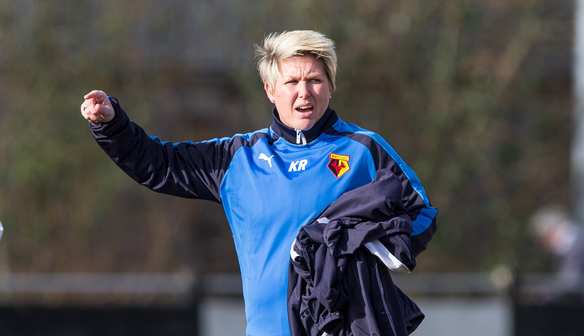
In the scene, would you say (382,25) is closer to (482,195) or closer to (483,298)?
(482,195)

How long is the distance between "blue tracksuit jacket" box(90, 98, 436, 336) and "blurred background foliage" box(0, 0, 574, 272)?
487 cm

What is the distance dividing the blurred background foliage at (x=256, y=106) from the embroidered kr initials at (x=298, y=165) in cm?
496

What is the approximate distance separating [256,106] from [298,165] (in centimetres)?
516

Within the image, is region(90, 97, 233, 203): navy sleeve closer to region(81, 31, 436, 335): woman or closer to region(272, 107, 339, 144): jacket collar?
region(81, 31, 436, 335): woman

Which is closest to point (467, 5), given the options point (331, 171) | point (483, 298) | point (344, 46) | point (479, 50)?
point (479, 50)

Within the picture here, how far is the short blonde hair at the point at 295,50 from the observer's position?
2.12 m

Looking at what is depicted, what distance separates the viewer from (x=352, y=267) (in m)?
1.96

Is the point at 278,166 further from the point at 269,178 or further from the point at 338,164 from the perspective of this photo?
the point at 338,164

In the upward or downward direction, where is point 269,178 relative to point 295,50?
downward

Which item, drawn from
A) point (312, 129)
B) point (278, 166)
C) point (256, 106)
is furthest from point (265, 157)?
point (256, 106)

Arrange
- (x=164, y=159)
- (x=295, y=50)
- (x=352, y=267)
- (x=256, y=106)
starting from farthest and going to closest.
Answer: (x=256, y=106)
(x=164, y=159)
(x=295, y=50)
(x=352, y=267)

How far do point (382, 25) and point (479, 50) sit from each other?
1134 millimetres

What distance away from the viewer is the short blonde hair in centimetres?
212

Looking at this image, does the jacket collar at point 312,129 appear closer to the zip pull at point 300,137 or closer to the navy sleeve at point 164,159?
the zip pull at point 300,137
